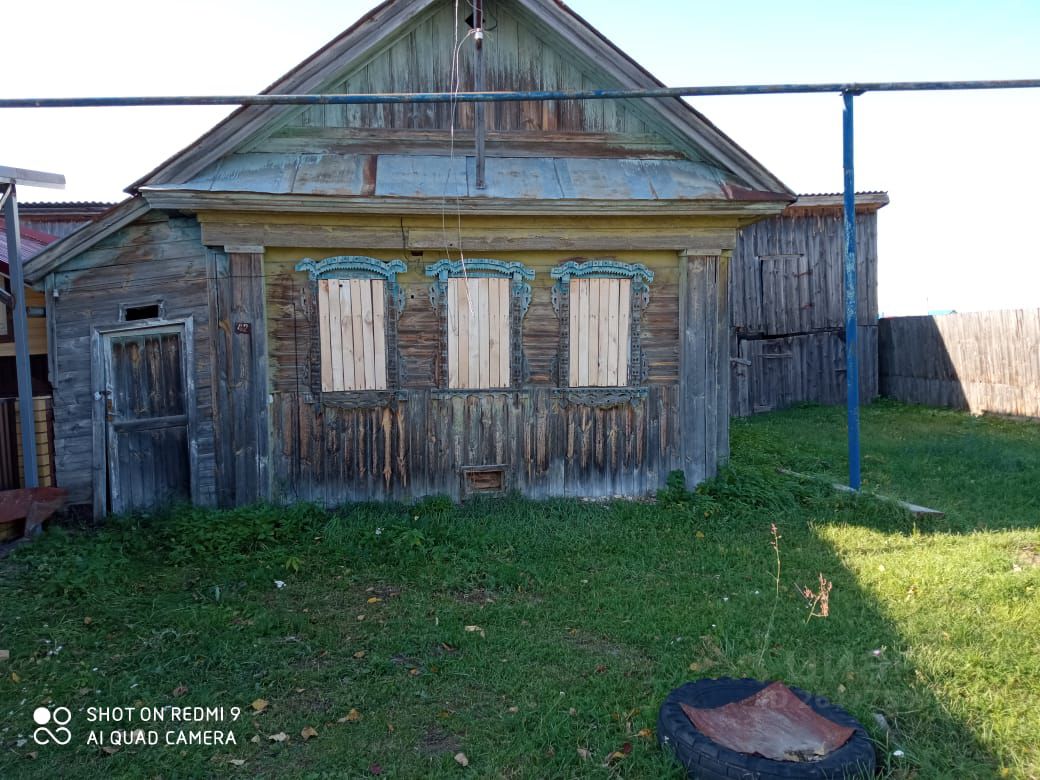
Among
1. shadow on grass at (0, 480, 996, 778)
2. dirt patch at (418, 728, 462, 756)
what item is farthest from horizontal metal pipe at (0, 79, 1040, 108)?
dirt patch at (418, 728, 462, 756)

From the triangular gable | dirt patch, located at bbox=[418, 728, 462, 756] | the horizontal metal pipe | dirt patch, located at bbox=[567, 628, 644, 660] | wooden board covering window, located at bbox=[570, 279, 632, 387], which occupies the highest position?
the triangular gable

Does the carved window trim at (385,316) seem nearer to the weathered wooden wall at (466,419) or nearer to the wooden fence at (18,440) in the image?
the weathered wooden wall at (466,419)

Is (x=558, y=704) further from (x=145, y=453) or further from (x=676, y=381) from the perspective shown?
(x=145, y=453)

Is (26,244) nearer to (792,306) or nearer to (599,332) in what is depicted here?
(599,332)

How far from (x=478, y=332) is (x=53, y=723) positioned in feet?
17.6

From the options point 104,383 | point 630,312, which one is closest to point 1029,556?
point 630,312

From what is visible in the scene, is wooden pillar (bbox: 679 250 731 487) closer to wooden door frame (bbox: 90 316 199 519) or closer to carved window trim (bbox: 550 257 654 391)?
carved window trim (bbox: 550 257 654 391)

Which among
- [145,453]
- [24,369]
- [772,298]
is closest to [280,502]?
[145,453]

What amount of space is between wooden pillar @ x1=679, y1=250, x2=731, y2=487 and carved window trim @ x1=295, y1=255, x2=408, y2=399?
3.24 m

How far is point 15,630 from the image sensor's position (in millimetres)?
5426

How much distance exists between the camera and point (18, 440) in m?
8.03

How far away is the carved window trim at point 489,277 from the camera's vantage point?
8.41m

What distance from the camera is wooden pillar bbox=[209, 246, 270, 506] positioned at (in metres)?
8.02

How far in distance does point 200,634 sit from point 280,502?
2.98 metres
